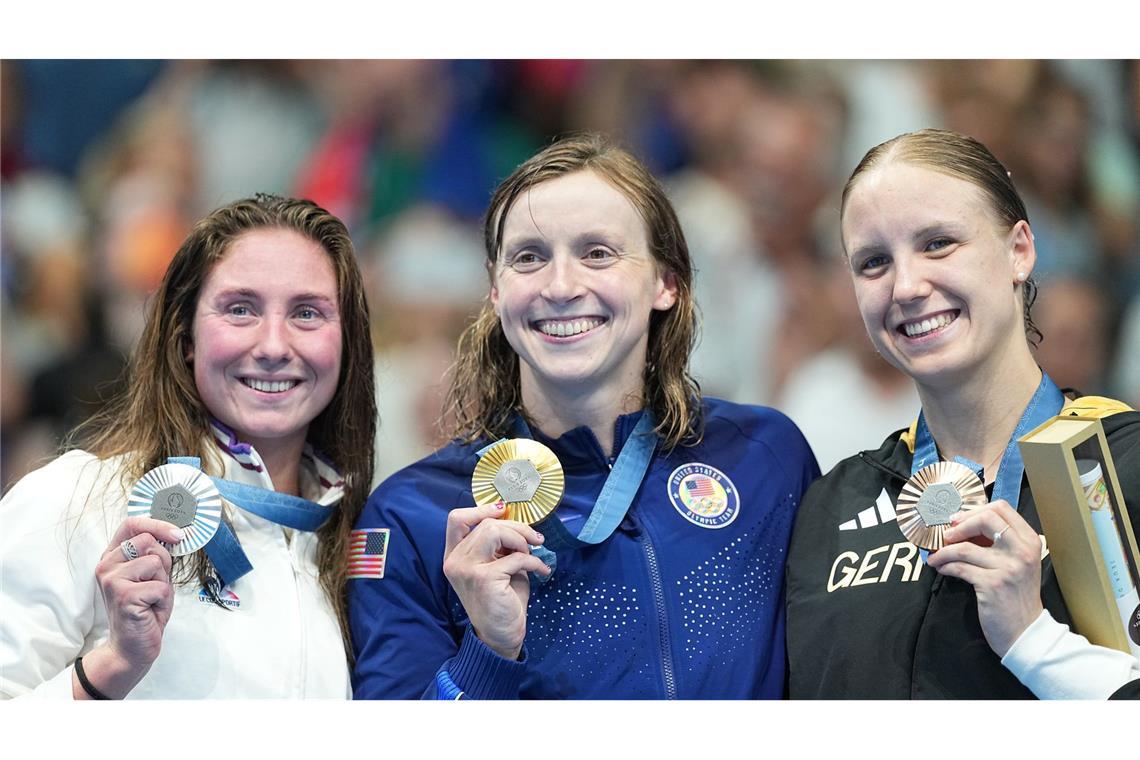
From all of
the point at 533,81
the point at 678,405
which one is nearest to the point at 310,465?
the point at 678,405

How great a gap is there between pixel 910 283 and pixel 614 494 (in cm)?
92

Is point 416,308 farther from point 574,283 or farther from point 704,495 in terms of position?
point 704,495

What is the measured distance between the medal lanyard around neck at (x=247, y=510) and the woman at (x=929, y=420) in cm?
131

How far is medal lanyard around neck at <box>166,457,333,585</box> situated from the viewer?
3010 millimetres

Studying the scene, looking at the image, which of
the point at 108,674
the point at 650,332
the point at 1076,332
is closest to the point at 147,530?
the point at 108,674

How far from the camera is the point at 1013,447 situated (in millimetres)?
2857

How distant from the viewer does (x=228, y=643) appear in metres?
2.99

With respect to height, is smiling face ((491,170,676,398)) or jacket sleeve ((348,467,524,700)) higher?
smiling face ((491,170,676,398))

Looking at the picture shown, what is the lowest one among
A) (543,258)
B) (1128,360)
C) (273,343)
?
(1128,360)

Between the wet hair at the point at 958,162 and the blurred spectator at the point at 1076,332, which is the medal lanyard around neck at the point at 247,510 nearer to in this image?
the wet hair at the point at 958,162

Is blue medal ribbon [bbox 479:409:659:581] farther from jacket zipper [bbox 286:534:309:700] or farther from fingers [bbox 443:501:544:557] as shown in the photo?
jacket zipper [bbox 286:534:309:700]

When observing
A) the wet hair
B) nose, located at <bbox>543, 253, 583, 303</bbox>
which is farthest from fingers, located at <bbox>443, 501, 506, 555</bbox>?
the wet hair

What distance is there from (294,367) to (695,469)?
113cm

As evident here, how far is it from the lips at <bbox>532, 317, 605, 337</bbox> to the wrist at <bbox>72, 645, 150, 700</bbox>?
130cm
